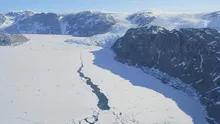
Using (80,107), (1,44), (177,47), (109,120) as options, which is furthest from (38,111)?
(1,44)

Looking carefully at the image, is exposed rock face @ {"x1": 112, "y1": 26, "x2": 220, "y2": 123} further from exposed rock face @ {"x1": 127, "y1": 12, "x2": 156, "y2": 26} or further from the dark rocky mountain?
exposed rock face @ {"x1": 127, "y1": 12, "x2": 156, "y2": 26}

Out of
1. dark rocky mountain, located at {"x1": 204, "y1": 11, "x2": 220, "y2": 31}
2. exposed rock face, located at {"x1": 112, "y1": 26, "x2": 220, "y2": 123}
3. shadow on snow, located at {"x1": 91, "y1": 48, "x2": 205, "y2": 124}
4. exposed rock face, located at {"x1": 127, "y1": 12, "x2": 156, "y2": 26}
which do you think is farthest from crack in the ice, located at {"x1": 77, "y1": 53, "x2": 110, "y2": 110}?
exposed rock face, located at {"x1": 127, "y1": 12, "x2": 156, "y2": 26}

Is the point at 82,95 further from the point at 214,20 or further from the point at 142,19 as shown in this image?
the point at 142,19

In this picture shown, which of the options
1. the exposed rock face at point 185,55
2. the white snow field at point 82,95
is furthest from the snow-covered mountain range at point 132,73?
the white snow field at point 82,95

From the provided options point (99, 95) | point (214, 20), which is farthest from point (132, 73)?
point (214, 20)

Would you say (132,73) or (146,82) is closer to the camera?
(146,82)
